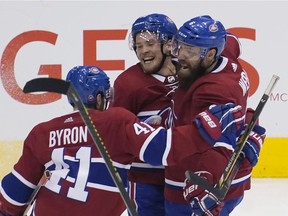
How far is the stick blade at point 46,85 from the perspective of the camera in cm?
216

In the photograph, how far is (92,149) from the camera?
2.39 meters

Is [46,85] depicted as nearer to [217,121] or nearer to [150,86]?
[217,121]

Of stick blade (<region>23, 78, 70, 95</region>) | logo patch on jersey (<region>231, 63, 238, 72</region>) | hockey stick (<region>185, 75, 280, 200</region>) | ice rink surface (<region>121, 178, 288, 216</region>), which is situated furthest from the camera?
ice rink surface (<region>121, 178, 288, 216</region>)

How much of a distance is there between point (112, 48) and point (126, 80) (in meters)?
2.14

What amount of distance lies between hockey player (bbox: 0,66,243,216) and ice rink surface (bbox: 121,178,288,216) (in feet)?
5.91

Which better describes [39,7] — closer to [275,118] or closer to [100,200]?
[275,118]

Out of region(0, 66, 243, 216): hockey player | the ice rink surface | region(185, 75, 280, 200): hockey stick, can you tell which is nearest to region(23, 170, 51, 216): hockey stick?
region(0, 66, 243, 216): hockey player

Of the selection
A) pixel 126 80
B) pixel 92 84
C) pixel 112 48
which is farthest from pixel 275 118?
pixel 92 84

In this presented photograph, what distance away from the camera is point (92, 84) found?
2.44m

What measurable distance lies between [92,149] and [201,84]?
1.36 ft

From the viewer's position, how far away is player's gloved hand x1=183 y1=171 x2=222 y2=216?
8.20 ft

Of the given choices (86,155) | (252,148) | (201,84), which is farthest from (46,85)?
(252,148)

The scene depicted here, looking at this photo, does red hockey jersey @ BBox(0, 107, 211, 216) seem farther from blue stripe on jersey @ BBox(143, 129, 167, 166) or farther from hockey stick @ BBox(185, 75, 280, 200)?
hockey stick @ BBox(185, 75, 280, 200)

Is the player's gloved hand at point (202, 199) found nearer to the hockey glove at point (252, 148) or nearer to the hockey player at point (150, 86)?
the hockey glove at point (252, 148)
